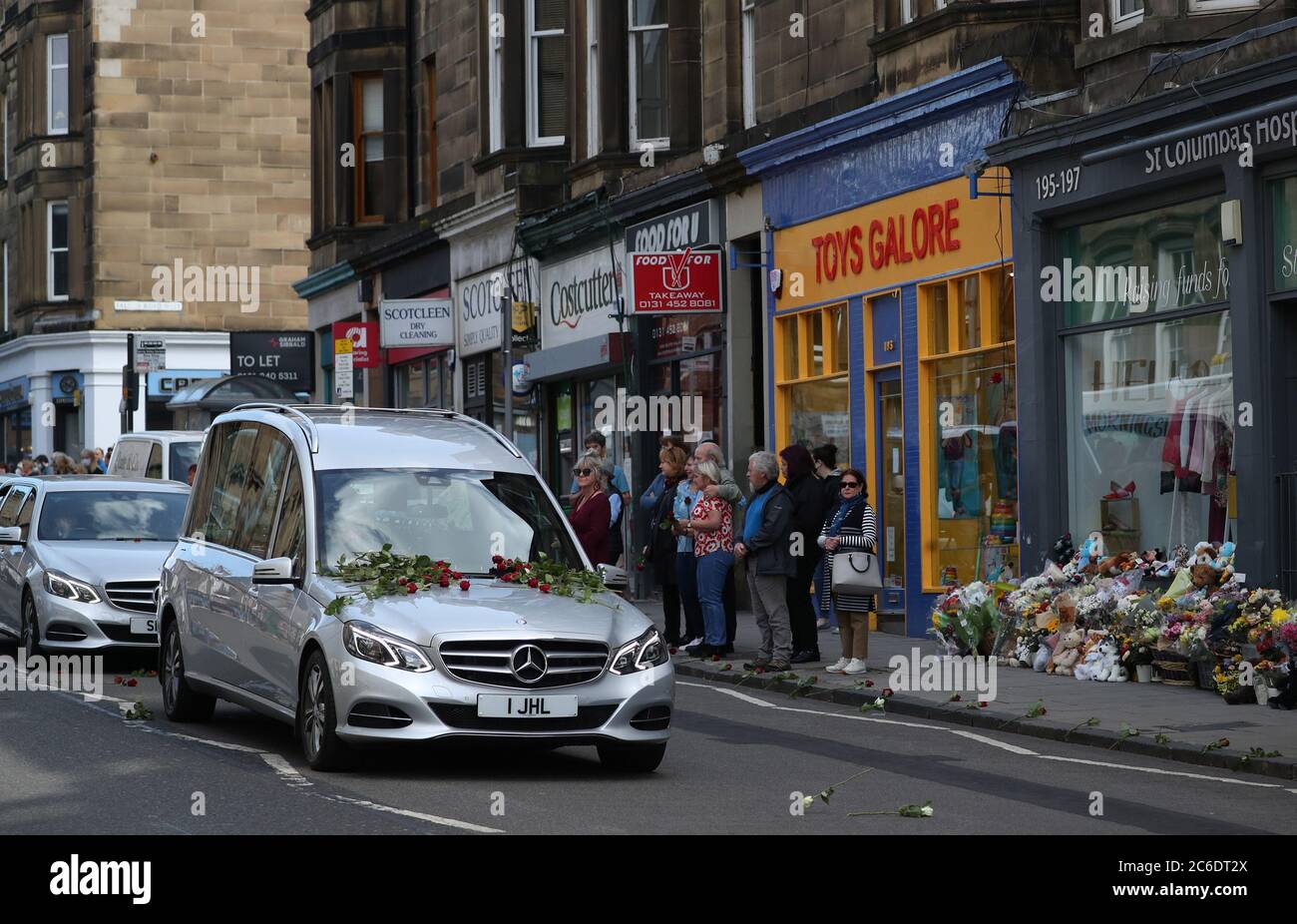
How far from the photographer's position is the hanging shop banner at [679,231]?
26.1m

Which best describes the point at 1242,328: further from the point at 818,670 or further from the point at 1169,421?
the point at 818,670

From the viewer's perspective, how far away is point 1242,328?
658 inches

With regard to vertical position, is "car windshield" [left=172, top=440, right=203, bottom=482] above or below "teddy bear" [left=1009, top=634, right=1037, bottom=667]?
above

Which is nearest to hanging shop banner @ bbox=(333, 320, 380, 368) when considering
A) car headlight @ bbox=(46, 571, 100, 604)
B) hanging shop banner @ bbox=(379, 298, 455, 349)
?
hanging shop banner @ bbox=(379, 298, 455, 349)

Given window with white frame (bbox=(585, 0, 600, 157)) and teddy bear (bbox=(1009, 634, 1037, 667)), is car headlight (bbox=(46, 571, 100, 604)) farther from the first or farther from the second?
window with white frame (bbox=(585, 0, 600, 157))

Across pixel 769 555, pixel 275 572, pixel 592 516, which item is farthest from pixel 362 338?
pixel 275 572

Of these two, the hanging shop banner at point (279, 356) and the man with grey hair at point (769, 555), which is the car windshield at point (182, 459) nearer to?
the man with grey hair at point (769, 555)

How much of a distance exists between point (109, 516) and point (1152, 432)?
30.3 ft

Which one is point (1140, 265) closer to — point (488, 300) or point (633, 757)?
point (633, 757)

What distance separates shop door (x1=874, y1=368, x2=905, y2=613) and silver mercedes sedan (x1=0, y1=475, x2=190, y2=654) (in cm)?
725

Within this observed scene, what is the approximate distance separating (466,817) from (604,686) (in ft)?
5.23

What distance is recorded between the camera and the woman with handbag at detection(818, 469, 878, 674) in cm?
1706

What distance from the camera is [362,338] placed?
33.0m
